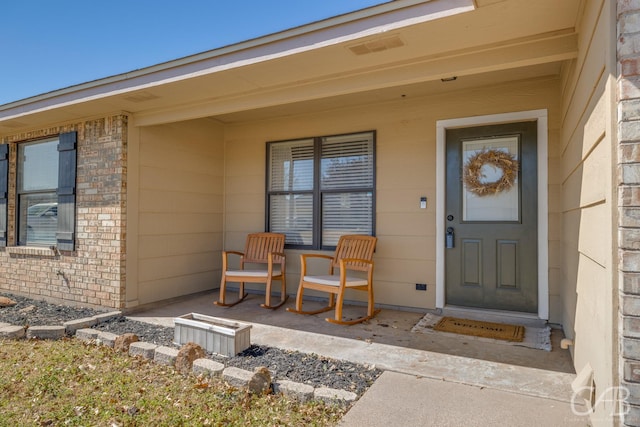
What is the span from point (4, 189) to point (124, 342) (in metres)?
3.82

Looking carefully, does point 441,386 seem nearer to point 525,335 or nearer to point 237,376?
point 237,376

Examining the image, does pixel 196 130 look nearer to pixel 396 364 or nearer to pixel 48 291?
pixel 48 291

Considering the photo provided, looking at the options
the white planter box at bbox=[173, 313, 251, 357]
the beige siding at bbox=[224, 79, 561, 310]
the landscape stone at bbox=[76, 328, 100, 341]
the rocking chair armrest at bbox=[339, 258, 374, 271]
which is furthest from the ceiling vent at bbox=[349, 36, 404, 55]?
the landscape stone at bbox=[76, 328, 100, 341]

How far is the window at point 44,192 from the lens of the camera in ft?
14.7

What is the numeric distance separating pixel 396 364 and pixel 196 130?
392cm

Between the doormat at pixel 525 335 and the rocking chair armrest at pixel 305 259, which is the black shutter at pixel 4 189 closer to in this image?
the rocking chair armrest at pixel 305 259

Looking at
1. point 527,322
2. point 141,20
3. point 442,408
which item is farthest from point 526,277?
point 141,20

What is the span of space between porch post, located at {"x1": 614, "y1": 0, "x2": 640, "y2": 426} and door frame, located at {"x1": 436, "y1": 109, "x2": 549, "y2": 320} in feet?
7.91

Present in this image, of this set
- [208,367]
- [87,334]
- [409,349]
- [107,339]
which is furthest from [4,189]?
[409,349]

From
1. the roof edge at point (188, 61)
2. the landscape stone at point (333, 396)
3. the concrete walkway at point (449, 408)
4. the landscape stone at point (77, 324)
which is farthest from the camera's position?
the landscape stone at point (77, 324)

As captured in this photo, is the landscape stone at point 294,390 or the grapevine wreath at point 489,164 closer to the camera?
the landscape stone at point 294,390

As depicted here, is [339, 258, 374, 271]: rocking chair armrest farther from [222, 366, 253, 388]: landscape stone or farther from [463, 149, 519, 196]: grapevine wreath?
[222, 366, 253, 388]: landscape stone

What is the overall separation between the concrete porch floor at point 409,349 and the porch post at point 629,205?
2.86ft

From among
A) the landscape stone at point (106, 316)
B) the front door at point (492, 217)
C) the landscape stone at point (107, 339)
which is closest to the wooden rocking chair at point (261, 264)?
the landscape stone at point (106, 316)
